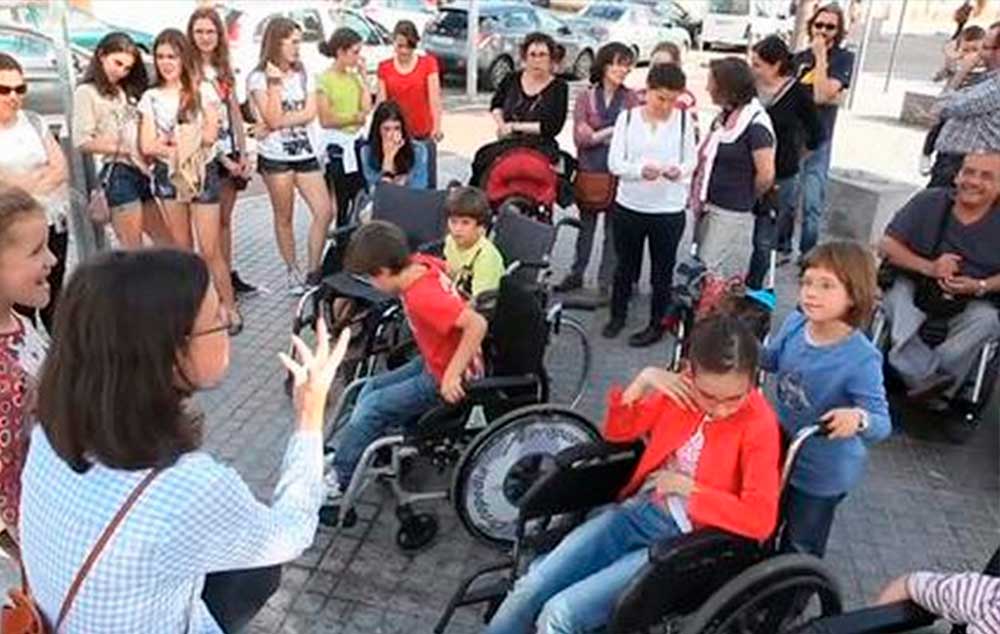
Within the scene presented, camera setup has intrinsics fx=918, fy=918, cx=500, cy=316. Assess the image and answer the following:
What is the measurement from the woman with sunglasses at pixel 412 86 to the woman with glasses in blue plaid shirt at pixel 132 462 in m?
4.80

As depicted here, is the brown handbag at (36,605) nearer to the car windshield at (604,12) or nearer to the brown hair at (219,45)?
the brown hair at (219,45)

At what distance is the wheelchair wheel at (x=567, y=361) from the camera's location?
448 centimetres

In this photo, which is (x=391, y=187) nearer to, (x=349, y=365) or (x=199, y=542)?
(x=349, y=365)

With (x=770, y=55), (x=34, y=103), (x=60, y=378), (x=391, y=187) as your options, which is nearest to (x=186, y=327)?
(x=60, y=378)

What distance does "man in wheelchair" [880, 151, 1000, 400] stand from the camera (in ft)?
13.3

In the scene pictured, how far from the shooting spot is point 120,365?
4.95ft

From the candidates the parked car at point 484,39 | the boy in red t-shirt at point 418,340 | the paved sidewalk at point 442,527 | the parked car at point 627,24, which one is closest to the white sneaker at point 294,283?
the paved sidewalk at point 442,527

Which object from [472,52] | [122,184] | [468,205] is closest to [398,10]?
[472,52]

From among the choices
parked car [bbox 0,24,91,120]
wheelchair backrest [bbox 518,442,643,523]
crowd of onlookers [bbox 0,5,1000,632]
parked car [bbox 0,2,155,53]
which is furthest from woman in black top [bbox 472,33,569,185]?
parked car [bbox 0,24,91,120]

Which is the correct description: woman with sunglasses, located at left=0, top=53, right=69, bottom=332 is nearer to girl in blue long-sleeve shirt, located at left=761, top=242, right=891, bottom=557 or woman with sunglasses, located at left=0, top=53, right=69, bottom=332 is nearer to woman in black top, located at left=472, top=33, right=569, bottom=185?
woman in black top, located at left=472, top=33, right=569, bottom=185

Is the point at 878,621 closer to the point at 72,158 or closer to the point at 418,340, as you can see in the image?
the point at 418,340

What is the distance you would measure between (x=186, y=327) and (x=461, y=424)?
1.87 meters

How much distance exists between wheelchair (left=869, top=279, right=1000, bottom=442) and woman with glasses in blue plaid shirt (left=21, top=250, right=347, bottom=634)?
341 cm

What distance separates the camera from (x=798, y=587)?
7.93 ft
